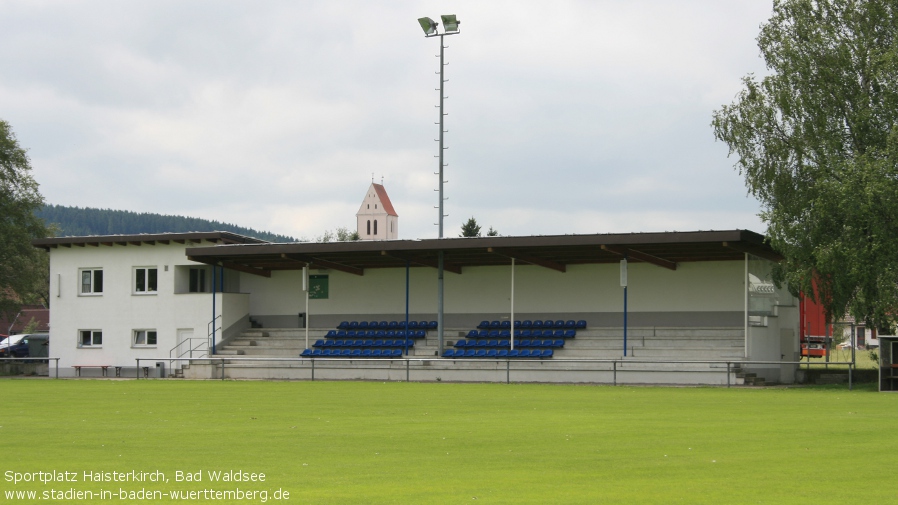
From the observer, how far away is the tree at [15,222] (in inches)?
1909

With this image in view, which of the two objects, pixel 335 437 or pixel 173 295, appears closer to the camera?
pixel 335 437

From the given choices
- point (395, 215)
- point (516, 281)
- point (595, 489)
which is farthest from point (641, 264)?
point (395, 215)

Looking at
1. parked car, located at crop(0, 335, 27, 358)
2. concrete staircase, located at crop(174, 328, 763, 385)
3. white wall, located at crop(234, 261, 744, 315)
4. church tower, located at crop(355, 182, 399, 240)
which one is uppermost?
church tower, located at crop(355, 182, 399, 240)

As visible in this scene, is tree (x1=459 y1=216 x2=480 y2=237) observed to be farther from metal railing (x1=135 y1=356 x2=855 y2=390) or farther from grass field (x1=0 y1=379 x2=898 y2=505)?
grass field (x1=0 y1=379 x2=898 y2=505)

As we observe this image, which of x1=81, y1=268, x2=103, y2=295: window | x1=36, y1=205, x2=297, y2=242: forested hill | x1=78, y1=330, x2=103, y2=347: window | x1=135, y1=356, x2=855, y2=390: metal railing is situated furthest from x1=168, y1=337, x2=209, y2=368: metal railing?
x1=36, y1=205, x2=297, y2=242: forested hill

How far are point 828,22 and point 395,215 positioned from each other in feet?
428

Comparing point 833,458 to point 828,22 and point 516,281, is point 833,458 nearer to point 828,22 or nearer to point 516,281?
point 828,22

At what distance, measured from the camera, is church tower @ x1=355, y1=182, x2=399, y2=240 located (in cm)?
15650

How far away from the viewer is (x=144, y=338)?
4159 cm

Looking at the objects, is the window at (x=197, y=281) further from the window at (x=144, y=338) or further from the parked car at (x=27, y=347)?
the parked car at (x=27, y=347)

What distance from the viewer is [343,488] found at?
28.8 feet

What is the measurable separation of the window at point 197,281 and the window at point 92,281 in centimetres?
411

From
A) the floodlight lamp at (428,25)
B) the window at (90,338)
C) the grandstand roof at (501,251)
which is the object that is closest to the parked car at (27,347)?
the window at (90,338)

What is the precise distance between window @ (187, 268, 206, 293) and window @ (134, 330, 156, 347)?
2.37 m
